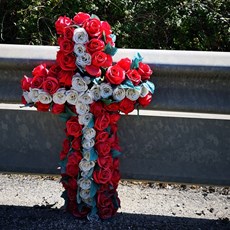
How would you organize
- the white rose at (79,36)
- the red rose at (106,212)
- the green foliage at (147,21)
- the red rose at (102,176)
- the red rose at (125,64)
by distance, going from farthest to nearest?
1. the green foliage at (147,21)
2. the red rose at (106,212)
3. the red rose at (102,176)
4. the red rose at (125,64)
5. the white rose at (79,36)

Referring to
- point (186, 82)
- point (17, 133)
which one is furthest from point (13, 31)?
point (186, 82)

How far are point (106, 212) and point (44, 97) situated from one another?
895 mm

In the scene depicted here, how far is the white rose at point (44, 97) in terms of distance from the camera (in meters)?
3.58

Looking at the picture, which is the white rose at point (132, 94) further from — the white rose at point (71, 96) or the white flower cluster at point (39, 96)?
the white flower cluster at point (39, 96)

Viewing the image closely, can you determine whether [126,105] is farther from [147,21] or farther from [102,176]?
[147,21]

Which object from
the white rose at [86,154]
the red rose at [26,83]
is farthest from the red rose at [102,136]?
the red rose at [26,83]

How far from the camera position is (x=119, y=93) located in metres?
3.54

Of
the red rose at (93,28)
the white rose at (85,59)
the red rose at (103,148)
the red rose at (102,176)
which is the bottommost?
the red rose at (102,176)

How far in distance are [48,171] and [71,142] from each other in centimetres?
38

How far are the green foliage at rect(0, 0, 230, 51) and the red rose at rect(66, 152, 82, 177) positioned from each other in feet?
8.00

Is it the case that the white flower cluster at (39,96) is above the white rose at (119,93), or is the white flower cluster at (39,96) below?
below

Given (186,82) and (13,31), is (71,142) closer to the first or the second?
(186,82)

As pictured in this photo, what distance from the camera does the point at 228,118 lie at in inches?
147

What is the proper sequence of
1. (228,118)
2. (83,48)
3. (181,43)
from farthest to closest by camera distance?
(181,43)
(228,118)
(83,48)
